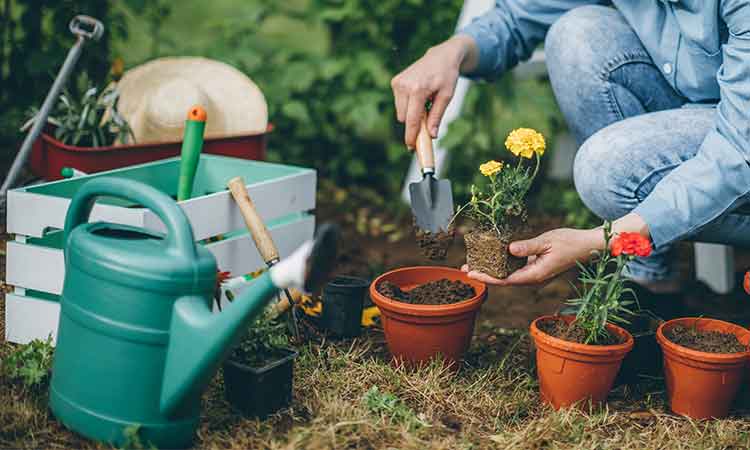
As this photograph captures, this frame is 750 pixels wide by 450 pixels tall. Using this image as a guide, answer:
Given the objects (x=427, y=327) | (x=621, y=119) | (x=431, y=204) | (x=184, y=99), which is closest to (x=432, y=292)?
(x=427, y=327)

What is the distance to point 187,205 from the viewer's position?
7.06ft

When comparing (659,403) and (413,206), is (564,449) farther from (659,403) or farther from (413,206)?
(413,206)

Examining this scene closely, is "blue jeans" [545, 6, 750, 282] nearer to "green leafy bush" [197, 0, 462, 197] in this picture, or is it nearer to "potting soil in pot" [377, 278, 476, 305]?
"potting soil in pot" [377, 278, 476, 305]

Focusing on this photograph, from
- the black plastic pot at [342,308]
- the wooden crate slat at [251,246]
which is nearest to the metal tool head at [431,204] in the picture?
the black plastic pot at [342,308]

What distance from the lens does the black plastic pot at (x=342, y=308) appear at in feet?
7.54

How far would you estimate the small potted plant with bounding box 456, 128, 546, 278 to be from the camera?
80.6 inches

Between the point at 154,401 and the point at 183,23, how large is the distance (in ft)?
14.5

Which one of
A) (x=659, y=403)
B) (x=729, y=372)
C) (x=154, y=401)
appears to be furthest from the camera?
(x=659, y=403)

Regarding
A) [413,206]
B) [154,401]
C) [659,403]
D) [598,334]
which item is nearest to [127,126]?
[413,206]

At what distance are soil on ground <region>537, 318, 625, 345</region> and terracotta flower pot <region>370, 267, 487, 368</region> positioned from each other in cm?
17

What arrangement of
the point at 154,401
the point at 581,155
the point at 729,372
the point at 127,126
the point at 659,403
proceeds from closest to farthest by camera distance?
1. the point at 154,401
2. the point at 729,372
3. the point at 659,403
4. the point at 581,155
5. the point at 127,126

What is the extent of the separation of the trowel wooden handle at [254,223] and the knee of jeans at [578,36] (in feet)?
3.09

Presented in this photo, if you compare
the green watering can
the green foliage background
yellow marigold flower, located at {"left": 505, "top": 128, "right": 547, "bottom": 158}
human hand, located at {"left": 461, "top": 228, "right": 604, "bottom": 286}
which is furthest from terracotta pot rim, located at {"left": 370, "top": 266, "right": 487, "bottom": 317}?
the green foliage background

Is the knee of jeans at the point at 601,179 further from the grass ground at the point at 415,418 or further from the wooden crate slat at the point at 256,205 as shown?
the wooden crate slat at the point at 256,205
